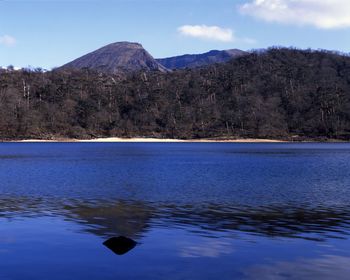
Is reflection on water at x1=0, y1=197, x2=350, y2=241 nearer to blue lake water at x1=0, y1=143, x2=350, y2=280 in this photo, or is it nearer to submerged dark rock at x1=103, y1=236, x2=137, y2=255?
blue lake water at x1=0, y1=143, x2=350, y2=280

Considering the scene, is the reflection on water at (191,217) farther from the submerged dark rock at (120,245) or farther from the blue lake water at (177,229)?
the submerged dark rock at (120,245)

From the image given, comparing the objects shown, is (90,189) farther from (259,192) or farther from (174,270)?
(174,270)

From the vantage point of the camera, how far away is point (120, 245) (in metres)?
21.8

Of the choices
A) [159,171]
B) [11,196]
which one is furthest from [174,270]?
[159,171]

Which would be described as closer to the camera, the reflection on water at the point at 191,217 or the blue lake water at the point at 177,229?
the blue lake water at the point at 177,229

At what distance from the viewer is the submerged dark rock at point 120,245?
21438mm

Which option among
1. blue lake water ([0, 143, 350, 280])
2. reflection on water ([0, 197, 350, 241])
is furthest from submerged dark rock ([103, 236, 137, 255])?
reflection on water ([0, 197, 350, 241])

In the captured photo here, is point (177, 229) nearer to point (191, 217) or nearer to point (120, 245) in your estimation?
point (191, 217)

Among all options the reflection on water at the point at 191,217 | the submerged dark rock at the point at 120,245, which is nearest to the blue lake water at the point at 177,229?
the reflection on water at the point at 191,217

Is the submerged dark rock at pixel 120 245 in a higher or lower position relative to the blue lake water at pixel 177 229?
higher

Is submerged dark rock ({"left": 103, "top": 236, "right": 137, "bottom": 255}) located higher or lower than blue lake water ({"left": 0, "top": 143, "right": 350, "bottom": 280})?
higher

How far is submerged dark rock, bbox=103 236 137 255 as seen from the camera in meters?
21.4

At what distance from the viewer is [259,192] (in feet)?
148

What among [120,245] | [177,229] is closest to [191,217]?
[177,229]
